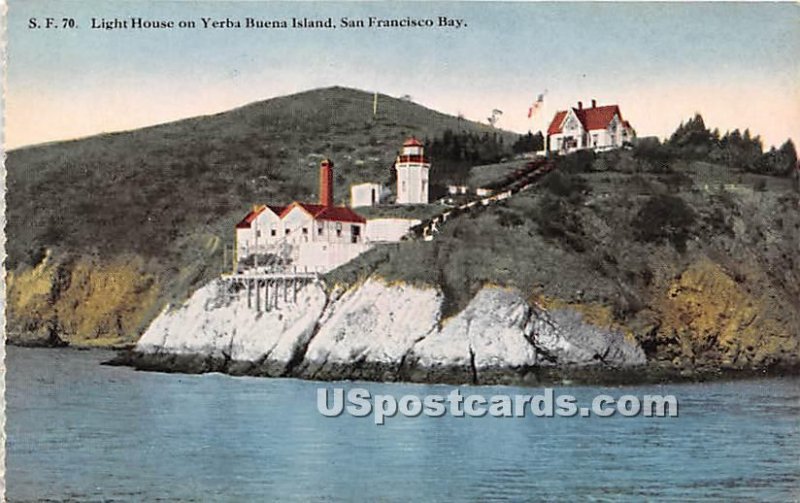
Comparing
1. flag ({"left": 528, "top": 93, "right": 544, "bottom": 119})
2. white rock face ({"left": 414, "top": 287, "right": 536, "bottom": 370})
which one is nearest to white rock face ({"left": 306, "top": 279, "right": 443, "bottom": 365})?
white rock face ({"left": 414, "top": 287, "right": 536, "bottom": 370})

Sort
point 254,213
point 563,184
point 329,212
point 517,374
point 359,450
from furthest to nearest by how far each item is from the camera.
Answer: point 563,184, point 329,212, point 254,213, point 517,374, point 359,450

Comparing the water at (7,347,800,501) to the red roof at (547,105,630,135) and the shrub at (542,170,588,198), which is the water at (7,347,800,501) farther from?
the red roof at (547,105,630,135)

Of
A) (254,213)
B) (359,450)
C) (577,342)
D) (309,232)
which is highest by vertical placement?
(254,213)

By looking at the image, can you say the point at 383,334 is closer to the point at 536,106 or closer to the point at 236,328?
the point at 236,328

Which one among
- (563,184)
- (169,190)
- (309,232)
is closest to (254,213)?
(309,232)

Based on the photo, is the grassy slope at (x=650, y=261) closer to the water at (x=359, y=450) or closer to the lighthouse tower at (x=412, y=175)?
the lighthouse tower at (x=412, y=175)

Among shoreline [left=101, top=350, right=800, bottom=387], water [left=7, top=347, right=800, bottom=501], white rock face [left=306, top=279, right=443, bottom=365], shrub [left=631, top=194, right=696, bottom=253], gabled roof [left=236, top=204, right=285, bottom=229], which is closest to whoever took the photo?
water [left=7, top=347, right=800, bottom=501]
